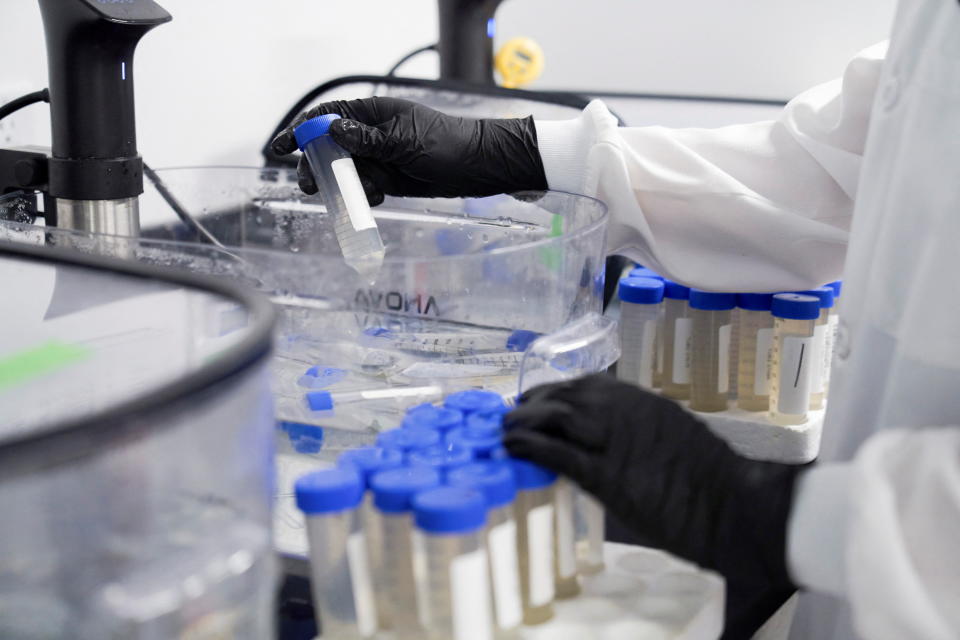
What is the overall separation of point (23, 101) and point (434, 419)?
2.11 feet

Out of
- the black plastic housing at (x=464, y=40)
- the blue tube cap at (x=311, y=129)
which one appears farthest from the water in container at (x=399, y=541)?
the black plastic housing at (x=464, y=40)

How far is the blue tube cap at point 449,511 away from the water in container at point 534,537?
0.06 m

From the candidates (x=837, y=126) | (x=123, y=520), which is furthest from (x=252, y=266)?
(x=837, y=126)

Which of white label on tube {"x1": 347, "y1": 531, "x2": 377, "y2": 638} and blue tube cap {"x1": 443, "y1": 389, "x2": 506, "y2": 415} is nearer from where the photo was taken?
white label on tube {"x1": 347, "y1": 531, "x2": 377, "y2": 638}

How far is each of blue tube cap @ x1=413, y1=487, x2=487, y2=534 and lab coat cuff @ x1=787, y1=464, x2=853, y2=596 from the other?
234 millimetres

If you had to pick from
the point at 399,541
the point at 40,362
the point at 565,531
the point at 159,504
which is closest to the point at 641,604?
the point at 565,531

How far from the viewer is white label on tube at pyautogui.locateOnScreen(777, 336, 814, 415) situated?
1.12 meters

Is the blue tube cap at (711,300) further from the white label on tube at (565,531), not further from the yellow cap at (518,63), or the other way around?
the yellow cap at (518,63)

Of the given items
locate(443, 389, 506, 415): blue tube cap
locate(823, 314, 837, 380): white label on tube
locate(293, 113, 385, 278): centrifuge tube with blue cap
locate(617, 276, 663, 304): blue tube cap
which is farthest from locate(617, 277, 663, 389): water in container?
locate(443, 389, 506, 415): blue tube cap

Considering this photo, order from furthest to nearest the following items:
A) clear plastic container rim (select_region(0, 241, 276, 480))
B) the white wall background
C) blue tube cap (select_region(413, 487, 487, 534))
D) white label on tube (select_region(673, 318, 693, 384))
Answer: the white wall background, white label on tube (select_region(673, 318, 693, 384)), blue tube cap (select_region(413, 487, 487, 534)), clear plastic container rim (select_region(0, 241, 276, 480))

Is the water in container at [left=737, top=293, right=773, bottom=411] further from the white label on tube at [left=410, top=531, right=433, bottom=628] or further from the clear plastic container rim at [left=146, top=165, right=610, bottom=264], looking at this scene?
the white label on tube at [left=410, top=531, right=433, bottom=628]

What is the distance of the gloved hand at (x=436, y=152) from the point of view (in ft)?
3.55

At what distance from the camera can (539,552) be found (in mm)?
604

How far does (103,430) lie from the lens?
0.38m
